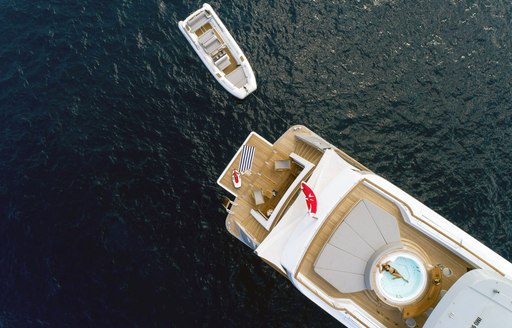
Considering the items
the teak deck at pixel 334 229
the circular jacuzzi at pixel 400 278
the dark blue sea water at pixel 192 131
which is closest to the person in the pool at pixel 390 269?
the circular jacuzzi at pixel 400 278

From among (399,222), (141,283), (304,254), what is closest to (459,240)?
(399,222)

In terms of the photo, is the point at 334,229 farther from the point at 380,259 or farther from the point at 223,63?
the point at 223,63

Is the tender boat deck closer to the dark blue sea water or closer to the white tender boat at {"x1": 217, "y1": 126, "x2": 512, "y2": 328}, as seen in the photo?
the dark blue sea water

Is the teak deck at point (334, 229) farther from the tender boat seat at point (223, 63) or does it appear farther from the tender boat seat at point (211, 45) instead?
the tender boat seat at point (211, 45)

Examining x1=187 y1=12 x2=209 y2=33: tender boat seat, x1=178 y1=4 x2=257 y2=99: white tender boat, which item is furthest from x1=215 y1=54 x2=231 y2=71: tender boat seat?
x1=187 y1=12 x2=209 y2=33: tender boat seat

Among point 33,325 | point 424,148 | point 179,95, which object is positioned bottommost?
point 424,148

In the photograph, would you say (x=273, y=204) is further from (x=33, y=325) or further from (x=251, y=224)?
(x=33, y=325)
